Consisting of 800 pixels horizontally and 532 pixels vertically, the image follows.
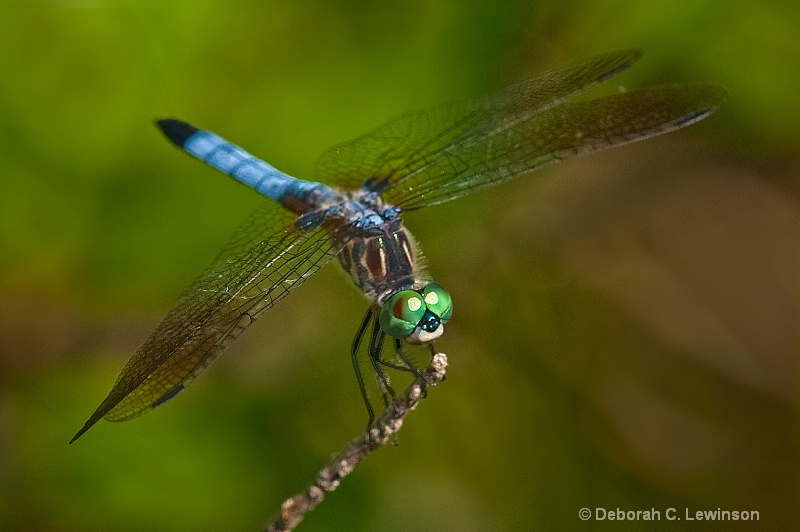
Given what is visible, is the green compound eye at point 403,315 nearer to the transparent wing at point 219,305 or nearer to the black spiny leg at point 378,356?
the black spiny leg at point 378,356

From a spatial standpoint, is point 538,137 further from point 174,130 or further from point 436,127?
point 174,130

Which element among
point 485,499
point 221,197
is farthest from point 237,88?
point 485,499

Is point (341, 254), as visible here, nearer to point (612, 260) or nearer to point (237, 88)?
point (237, 88)

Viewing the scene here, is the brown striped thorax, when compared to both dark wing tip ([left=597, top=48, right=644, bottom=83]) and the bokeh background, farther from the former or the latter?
dark wing tip ([left=597, top=48, right=644, bottom=83])

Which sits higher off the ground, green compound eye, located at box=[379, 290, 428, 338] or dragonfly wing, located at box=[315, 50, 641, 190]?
dragonfly wing, located at box=[315, 50, 641, 190]

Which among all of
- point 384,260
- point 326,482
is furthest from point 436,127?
point 326,482

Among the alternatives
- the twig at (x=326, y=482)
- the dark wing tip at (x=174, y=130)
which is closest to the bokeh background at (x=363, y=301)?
the dark wing tip at (x=174, y=130)

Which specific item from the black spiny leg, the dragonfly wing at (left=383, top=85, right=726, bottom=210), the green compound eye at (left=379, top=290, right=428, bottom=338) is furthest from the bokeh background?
the green compound eye at (left=379, top=290, right=428, bottom=338)
